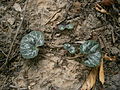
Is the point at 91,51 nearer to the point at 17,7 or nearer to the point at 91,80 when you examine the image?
the point at 91,80

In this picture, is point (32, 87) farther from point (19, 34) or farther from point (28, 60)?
point (19, 34)

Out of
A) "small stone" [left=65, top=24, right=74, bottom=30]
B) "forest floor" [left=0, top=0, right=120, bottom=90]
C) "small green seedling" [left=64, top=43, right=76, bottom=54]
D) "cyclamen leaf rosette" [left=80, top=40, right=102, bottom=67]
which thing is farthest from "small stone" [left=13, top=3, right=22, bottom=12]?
"cyclamen leaf rosette" [left=80, top=40, right=102, bottom=67]

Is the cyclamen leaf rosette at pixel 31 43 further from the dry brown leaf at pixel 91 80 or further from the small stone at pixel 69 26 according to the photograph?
the dry brown leaf at pixel 91 80

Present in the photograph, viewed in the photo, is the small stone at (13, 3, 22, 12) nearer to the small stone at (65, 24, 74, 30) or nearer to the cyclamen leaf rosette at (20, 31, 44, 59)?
the cyclamen leaf rosette at (20, 31, 44, 59)

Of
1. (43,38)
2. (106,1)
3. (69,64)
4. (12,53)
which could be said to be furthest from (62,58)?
(106,1)

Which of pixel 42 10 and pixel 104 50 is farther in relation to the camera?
pixel 42 10

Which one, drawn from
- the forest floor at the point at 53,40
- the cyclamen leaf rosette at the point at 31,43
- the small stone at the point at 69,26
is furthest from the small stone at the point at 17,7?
the small stone at the point at 69,26

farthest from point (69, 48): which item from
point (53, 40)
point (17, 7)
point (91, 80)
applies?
point (17, 7)
